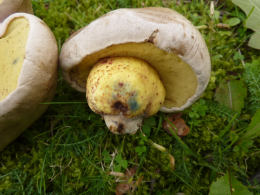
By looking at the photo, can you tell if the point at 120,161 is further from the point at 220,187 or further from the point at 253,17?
the point at 253,17

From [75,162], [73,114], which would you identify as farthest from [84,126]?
[75,162]

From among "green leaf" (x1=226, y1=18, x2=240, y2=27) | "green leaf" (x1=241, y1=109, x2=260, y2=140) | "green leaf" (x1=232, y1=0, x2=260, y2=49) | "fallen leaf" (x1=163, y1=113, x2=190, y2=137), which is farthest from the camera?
"green leaf" (x1=226, y1=18, x2=240, y2=27)

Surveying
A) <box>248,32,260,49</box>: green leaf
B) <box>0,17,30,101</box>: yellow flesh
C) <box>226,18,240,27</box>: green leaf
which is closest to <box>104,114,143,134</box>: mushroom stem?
<box>0,17,30,101</box>: yellow flesh

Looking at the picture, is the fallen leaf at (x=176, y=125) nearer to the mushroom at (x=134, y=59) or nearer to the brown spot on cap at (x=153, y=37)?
→ the mushroom at (x=134, y=59)

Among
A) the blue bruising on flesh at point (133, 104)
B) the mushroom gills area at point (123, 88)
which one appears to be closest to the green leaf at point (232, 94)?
the mushroom gills area at point (123, 88)

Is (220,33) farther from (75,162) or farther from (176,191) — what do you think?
(75,162)

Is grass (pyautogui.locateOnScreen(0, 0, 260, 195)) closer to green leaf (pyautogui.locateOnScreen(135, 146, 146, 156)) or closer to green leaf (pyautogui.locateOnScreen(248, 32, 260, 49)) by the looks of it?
green leaf (pyautogui.locateOnScreen(135, 146, 146, 156))
